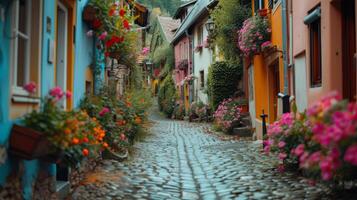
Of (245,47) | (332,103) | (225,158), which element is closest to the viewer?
(332,103)

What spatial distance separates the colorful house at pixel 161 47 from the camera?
3675cm

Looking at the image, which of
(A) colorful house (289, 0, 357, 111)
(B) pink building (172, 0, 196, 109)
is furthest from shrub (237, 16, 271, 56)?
(B) pink building (172, 0, 196, 109)

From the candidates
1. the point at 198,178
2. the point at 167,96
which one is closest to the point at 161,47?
the point at 167,96

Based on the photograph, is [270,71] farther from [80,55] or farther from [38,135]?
[38,135]

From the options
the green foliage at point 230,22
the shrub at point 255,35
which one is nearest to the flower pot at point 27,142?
the shrub at point 255,35

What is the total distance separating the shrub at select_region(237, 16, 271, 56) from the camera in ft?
42.7

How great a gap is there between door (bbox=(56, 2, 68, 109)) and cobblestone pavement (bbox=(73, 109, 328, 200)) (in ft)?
4.93

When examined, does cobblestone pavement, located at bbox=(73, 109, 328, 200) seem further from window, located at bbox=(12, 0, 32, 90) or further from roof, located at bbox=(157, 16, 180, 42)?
roof, located at bbox=(157, 16, 180, 42)

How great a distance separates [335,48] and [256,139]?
7.20 m

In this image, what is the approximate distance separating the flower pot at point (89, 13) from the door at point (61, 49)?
85 cm

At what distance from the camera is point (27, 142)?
4.02m

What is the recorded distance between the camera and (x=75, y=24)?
7051mm

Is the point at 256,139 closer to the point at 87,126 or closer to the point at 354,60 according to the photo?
the point at 354,60

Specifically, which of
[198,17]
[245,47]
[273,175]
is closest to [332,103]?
[273,175]
